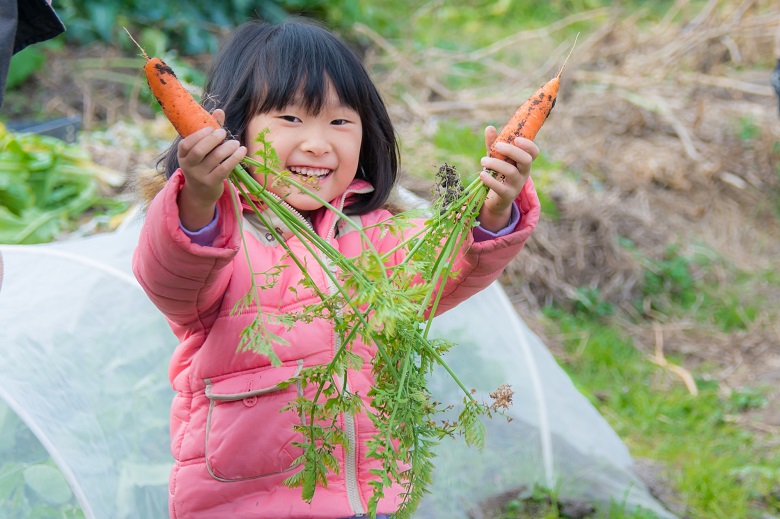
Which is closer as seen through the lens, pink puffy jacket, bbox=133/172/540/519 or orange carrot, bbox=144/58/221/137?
orange carrot, bbox=144/58/221/137

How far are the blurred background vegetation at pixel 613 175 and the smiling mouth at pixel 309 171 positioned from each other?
1.01 m

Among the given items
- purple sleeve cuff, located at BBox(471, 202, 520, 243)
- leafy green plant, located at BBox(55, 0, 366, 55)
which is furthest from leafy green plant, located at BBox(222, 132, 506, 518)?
leafy green plant, located at BBox(55, 0, 366, 55)

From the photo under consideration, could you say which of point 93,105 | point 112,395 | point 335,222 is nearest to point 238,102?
point 335,222

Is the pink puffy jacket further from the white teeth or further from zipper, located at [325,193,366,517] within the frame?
the white teeth

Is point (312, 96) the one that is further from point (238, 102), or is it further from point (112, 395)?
point (112, 395)

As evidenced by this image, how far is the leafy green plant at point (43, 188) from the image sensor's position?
3480 mm

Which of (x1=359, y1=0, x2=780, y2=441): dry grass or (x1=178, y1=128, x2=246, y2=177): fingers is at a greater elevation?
(x1=359, y1=0, x2=780, y2=441): dry grass

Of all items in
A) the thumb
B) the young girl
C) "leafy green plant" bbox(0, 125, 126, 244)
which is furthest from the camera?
"leafy green plant" bbox(0, 125, 126, 244)

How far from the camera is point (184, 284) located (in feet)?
5.52

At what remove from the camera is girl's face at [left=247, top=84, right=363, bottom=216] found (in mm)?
1880

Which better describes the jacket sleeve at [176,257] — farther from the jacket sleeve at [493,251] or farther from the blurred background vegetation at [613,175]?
the blurred background vegetation at [613,175]

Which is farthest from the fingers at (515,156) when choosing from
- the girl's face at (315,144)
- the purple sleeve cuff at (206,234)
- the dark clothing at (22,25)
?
the dark clothing at (22,25)

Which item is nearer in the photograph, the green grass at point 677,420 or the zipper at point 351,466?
the zipper at point 351,466

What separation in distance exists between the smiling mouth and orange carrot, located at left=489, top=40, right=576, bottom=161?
1.21ft
